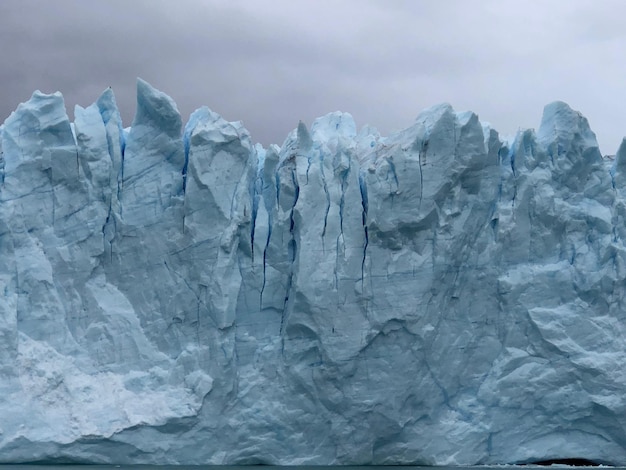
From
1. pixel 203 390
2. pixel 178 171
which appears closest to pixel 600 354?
pixel 203 390

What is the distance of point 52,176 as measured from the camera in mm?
15250

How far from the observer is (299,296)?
588 inches

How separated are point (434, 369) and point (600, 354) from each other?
2.97 meters

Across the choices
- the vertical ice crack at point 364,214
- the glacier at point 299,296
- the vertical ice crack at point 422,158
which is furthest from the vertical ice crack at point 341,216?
the vertical ice crack at point 422,158

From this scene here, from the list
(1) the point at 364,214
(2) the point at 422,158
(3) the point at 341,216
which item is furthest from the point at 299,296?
(2) the point at 422,158

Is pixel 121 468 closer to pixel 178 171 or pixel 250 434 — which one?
pixel 250 434

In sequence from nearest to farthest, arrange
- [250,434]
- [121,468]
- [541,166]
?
1. [121,468]
2. [250,434]
3. [541,166]

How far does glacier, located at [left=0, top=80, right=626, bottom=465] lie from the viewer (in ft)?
48.5


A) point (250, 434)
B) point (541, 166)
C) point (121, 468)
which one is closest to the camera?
point (121, 468)

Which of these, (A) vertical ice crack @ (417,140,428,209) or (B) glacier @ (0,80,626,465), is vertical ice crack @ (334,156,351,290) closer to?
(B) glacier @ (0,80,626,465)

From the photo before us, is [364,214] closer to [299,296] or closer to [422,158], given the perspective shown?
[422,158]

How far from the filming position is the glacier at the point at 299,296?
48.5 feet

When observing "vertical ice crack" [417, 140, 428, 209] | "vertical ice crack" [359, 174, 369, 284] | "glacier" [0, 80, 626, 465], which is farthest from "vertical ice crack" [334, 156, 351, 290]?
"vertical ice crack" [417, 140, 428, 209]

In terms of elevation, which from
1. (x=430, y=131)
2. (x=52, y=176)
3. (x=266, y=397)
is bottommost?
(x=266, y=397)
